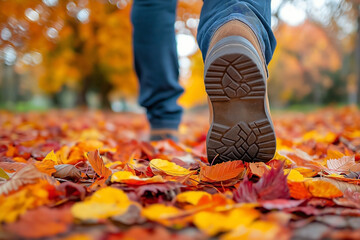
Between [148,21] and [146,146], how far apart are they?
27.8 inches

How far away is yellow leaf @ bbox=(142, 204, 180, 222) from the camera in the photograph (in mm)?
618

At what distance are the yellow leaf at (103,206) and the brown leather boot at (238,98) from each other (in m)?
0.37

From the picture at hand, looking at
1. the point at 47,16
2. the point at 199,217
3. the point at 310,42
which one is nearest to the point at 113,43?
the point at 47,16

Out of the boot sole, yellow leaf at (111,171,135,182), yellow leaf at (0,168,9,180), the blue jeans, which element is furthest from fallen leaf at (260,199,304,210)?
the blue jeans

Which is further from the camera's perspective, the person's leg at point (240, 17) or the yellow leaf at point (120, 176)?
the person's leg at point (240, 17)

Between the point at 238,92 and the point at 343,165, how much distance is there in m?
0.45

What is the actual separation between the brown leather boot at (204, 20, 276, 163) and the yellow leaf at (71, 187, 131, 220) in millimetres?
373

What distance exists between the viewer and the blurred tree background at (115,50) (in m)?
4.04

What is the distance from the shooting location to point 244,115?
91 centimetres

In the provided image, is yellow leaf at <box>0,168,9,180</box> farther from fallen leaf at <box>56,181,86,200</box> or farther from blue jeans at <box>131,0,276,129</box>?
blue jeans at <box>131,0,276,129</box>

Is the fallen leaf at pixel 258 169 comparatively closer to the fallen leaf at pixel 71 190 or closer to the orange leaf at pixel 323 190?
the orange leaf at pixel 323 190

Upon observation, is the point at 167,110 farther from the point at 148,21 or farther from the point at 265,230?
the point at 265,230

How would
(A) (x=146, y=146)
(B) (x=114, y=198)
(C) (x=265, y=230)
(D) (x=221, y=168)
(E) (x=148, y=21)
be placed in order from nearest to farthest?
(C) (x=265, y=230), (B) (x=114, y=198), (D) (x=221, y=168), (A) (x=146, y=146), (E) (x=148, y=21)

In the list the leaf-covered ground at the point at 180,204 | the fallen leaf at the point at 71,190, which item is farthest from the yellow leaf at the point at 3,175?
the fallen leaf at the point at 71,190
